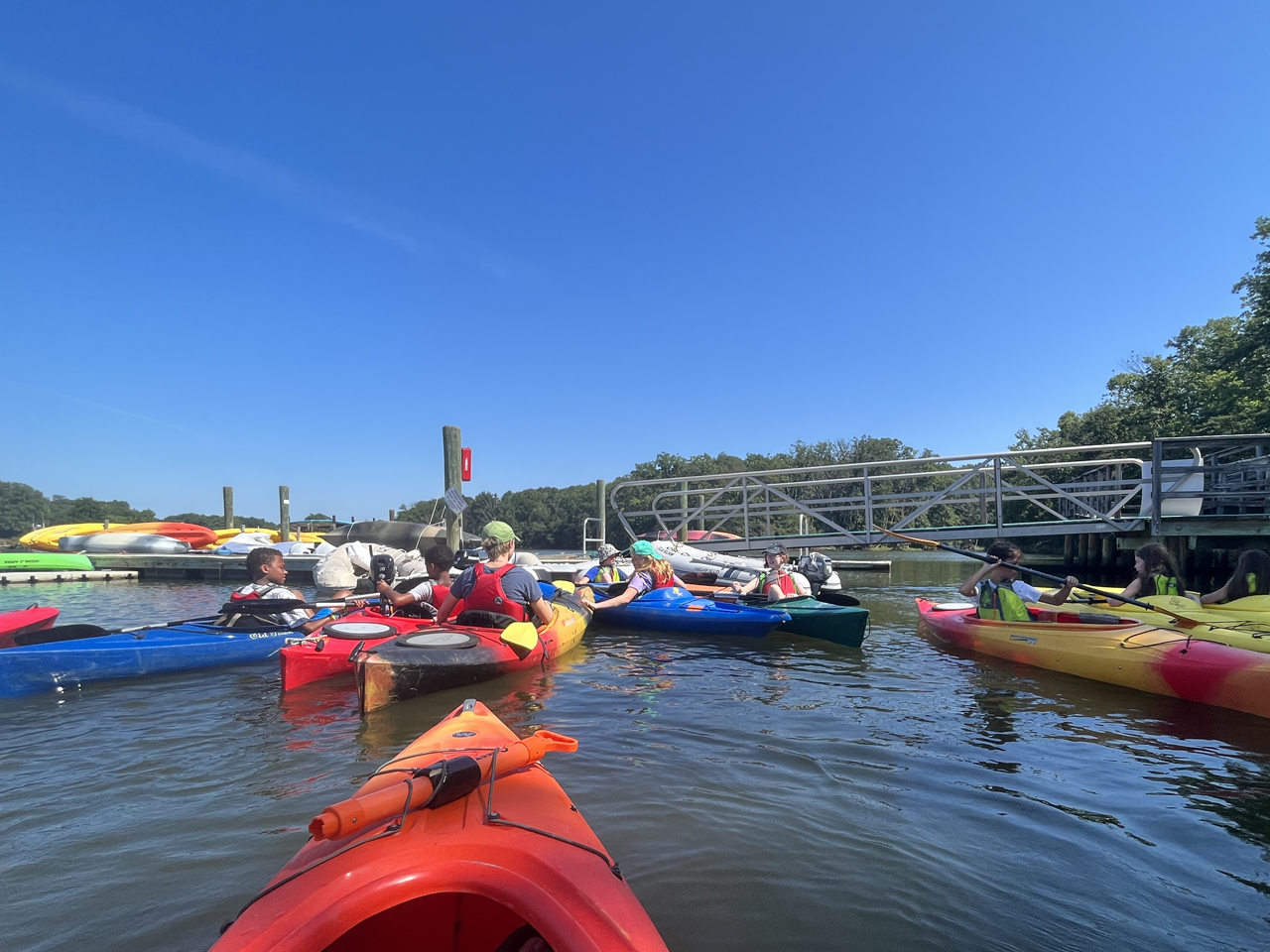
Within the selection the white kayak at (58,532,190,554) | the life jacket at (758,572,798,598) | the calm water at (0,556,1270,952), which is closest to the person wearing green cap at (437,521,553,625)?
the calm water at (0,556,1270,952)

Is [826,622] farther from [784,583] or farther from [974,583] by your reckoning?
[974,583]

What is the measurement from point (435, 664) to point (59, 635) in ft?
11.6

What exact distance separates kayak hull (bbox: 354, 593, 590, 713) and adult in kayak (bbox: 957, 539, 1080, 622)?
4.91 m

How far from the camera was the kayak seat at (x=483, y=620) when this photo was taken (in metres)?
6.57

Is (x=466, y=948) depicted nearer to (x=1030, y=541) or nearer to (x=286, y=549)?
(x=286, y=549)

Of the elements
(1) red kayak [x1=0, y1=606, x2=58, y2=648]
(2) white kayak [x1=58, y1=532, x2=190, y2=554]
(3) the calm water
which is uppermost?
(2) white kayak [x1=58, y1=532, x2=190, y2=554]

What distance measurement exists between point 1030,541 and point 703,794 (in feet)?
95.1

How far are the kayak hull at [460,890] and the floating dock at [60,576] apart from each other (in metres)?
21.0

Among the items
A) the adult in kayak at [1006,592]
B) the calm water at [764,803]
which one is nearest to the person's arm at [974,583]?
the adult in kayak at [1006,592]

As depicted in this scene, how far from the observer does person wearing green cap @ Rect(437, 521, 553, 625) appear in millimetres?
6723

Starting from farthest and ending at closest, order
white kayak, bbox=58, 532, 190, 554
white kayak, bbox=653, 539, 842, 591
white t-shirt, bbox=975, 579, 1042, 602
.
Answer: white kayak, bbox=58, 532, 190, 554
white kayak, bbox=653, 539, 842, 591
white t-shirt, bbox=975, 579, 1042, 602

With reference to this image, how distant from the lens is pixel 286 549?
70.0ft

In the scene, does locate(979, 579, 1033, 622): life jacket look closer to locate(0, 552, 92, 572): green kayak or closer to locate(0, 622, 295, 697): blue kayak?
locate(0, 622, 295, 697): blue kayak

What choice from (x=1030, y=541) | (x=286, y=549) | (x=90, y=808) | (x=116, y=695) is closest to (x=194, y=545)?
(x=286, y=549)
